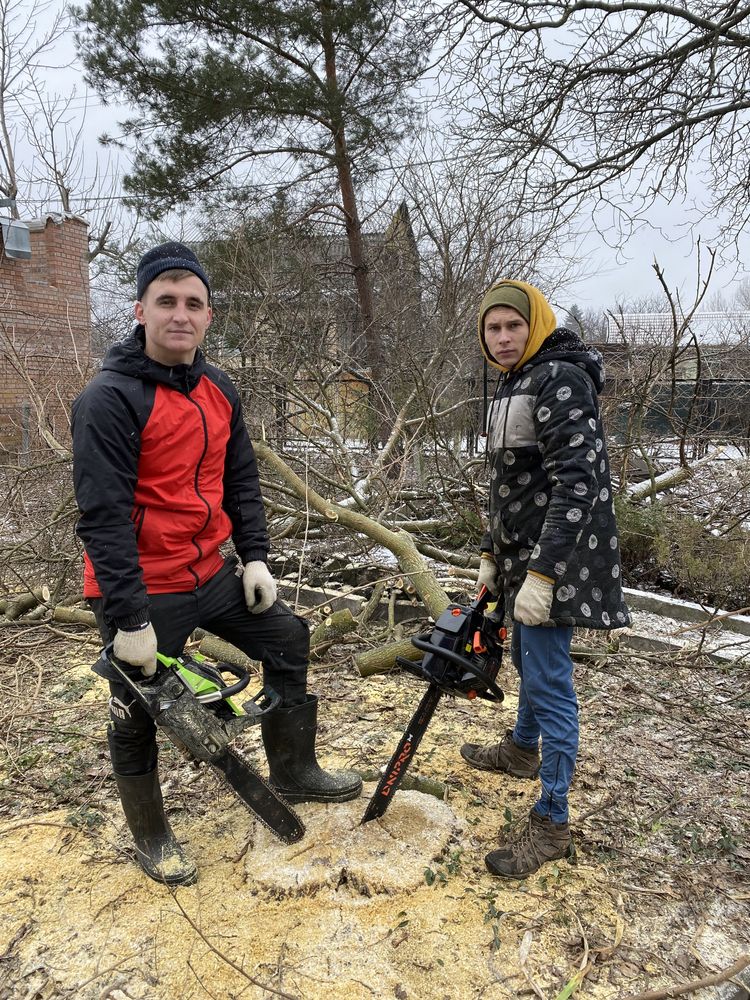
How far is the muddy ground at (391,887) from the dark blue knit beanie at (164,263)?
1.93 m

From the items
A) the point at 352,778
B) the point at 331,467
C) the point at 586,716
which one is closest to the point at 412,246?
the point at 331,467

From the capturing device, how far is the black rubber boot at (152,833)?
2.13m

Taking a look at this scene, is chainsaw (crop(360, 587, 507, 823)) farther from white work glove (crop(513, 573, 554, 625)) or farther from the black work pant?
the black work pant

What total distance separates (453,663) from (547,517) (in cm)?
56

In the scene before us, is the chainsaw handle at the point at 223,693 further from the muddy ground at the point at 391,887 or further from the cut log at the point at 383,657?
the cut log at the point at 383,657

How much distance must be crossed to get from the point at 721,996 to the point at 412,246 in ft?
28.4

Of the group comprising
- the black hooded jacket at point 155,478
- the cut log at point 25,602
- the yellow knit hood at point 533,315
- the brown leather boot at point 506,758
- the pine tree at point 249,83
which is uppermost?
the pine tree at point 249,83

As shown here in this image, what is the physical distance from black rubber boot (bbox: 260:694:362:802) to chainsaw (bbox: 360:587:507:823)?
23 cm

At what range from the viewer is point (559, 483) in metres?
1.93

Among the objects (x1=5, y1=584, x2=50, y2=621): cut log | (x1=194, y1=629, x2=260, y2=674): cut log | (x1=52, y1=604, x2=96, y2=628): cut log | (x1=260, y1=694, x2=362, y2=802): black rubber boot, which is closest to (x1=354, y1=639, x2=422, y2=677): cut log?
(x1=194, y1=629, x2=260, y2=674): cut log

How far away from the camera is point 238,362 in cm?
615

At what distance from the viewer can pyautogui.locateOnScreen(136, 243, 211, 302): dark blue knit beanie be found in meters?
1.96

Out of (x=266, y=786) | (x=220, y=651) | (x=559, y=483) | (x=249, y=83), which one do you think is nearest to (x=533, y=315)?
(x=559, y=483)

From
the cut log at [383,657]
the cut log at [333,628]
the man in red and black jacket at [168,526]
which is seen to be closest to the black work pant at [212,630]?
the man in red and black jacket at [168,526]
